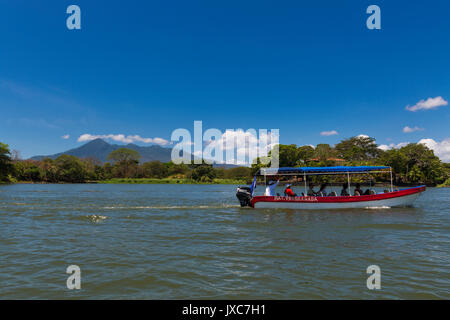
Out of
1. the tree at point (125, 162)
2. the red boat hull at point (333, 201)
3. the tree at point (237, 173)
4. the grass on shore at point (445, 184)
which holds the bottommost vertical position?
the grass on shore at point (445, 184)

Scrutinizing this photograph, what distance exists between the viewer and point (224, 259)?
29.2 ft

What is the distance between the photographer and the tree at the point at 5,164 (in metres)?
80.4

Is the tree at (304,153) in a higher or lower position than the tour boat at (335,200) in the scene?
higher

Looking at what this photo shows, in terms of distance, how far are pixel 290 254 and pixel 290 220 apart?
781 cm

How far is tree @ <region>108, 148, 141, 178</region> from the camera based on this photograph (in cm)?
12668

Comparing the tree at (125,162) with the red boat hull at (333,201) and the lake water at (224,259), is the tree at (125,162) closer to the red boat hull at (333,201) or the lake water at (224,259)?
the red boat hull at (333,201)

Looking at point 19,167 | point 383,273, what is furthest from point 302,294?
point 19,167

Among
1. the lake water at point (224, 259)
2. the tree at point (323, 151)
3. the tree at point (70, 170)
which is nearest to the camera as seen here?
the lake water at point (224, 259)

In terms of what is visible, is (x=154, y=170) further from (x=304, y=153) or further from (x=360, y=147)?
(x=360, y=147)

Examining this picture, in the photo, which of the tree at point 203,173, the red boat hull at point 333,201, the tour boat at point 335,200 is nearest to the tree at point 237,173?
the tree at point 203,173

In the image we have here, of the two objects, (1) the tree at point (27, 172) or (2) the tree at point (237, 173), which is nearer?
(1) the tree at point (27, 172)

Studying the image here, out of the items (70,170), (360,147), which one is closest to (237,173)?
(360,147)

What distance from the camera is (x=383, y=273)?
7.67m

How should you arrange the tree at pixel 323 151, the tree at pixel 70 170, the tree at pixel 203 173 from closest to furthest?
the tree at pixel 323 151
the tree at pixel 70 170
the tree at pixel 203 173
